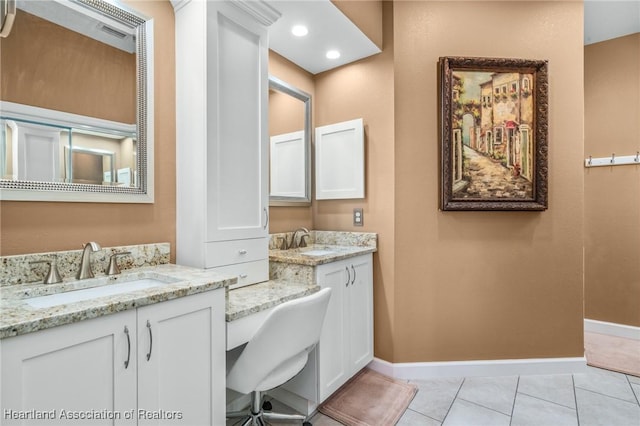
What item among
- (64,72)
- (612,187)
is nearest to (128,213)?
(64,72)

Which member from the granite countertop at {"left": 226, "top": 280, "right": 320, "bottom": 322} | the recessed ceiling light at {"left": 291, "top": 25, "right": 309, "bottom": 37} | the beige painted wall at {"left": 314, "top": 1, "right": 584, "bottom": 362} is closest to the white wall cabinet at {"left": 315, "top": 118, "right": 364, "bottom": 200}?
the beige painted wall at {"left": 314, "top": 1, "right": 584, "bottom": 362}

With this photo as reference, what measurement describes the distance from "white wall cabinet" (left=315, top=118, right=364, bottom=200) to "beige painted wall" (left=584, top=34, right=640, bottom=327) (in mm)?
2396

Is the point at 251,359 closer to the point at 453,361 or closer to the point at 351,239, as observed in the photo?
the point at 351,239

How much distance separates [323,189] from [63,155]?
174cm

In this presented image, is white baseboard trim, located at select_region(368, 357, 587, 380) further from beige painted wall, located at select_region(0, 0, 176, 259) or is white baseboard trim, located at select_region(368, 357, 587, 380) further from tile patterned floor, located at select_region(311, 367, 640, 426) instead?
beige painted wall, located at select_region(0, 0, 176, 259)

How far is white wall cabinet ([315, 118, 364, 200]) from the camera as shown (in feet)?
8.14

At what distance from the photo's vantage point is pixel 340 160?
8.52 feet

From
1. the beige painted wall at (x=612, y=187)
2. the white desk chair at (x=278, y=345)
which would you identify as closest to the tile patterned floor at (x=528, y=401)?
the white desk chair at (x=278, y=345)

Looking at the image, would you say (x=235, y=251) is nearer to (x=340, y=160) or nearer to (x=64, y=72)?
(x=64, y=72)

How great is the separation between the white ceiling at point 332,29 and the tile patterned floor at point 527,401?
240 cm

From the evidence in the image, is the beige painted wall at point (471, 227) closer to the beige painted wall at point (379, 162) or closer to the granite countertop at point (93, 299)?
the beige painted wall at point (379, 162)

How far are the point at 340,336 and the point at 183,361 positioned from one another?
42.6 inches

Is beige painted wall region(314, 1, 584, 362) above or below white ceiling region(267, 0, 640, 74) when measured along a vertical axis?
below

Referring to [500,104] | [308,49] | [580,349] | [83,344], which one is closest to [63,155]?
[83,344]
